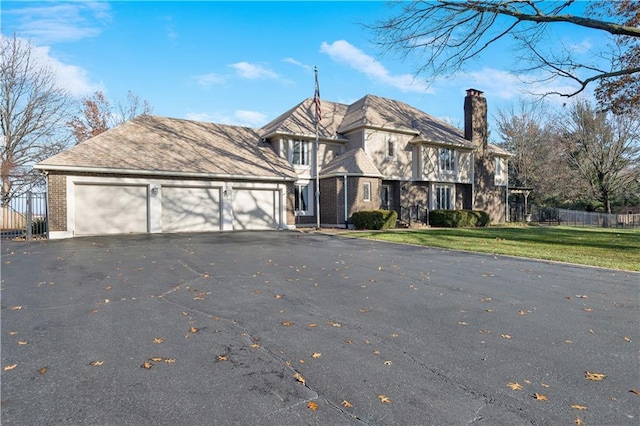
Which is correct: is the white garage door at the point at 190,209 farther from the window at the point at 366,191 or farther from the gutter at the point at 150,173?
the window at the point at 366,191

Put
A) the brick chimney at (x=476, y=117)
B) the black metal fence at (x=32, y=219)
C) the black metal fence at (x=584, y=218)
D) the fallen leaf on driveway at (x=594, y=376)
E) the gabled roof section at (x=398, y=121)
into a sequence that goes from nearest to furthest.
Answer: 1. the fallen leaf on driveway at (x=594, y=376)
2. the black metal fence at (x=32, y=219)
3. the gabled roof section at (x=398, y=121)
4. the brick chimney at (x=476, y=117)
5. the black metal fence at (x=584, y=218)

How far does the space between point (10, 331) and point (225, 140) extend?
19.8 meters

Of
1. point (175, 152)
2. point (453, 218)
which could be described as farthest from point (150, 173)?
point (453, 218)

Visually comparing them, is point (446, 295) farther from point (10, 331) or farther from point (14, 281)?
point (14, 281)

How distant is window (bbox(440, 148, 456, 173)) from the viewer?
1057 inches

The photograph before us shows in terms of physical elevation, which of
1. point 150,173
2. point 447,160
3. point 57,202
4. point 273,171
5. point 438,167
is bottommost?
Result: point 57,202

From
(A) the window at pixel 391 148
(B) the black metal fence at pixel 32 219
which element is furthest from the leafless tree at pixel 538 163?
(B) the black metal fence at pixel 32 219

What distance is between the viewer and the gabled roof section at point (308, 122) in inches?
906

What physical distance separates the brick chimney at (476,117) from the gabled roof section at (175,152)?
1510 centimetres

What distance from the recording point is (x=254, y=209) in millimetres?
20359

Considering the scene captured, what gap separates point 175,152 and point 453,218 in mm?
17083

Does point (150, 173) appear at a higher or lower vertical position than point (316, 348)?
higher

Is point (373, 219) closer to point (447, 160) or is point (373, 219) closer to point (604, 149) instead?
point (447, 160)

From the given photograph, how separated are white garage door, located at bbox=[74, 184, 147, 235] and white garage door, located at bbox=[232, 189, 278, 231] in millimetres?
4541
